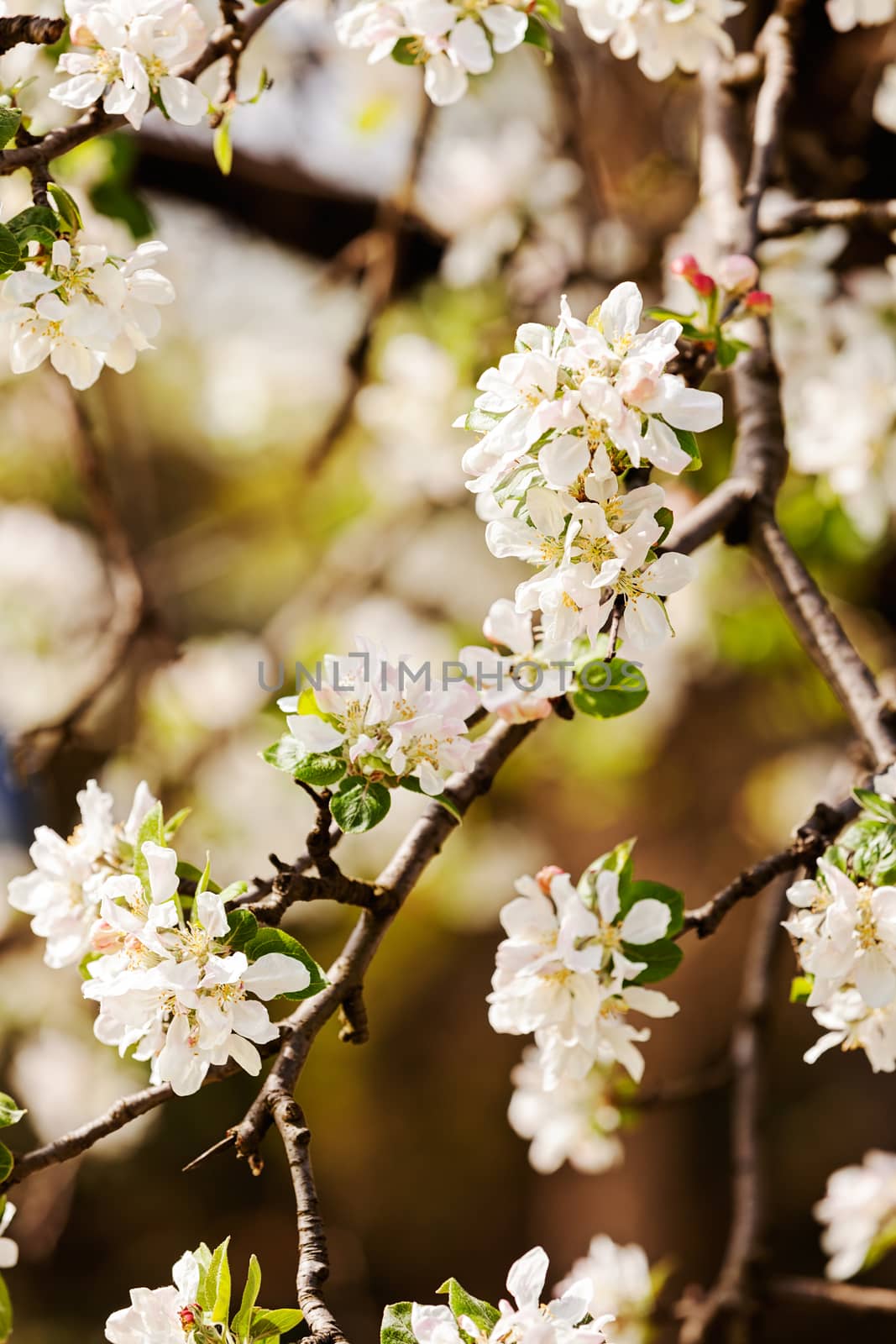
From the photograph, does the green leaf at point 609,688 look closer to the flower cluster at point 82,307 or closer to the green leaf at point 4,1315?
the flower cluster at point 82,307

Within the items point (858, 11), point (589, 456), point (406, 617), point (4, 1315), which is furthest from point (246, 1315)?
point (406, 617)

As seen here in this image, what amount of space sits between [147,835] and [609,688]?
0.30 m

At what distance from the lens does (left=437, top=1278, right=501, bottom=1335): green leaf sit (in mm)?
577

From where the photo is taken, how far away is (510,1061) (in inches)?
145

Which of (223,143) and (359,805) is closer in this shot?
(359,805)

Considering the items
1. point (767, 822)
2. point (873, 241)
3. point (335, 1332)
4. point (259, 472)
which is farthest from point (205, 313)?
point (335, 1332)

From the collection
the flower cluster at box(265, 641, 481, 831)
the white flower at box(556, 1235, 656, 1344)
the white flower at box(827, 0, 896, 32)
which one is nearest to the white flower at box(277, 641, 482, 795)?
the flower cluster at box(265, 641, 481, 831)

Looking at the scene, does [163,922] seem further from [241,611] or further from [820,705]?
[241,611]

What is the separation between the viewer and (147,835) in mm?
645

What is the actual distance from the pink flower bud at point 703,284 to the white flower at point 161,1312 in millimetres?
700

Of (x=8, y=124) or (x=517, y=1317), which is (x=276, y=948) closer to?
(x=517, y=1317)

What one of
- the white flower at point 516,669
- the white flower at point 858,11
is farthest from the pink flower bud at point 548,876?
the white flower at point 858,11

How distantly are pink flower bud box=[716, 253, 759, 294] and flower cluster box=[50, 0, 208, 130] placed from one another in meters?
0.40

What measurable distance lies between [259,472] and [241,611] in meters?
0.65
